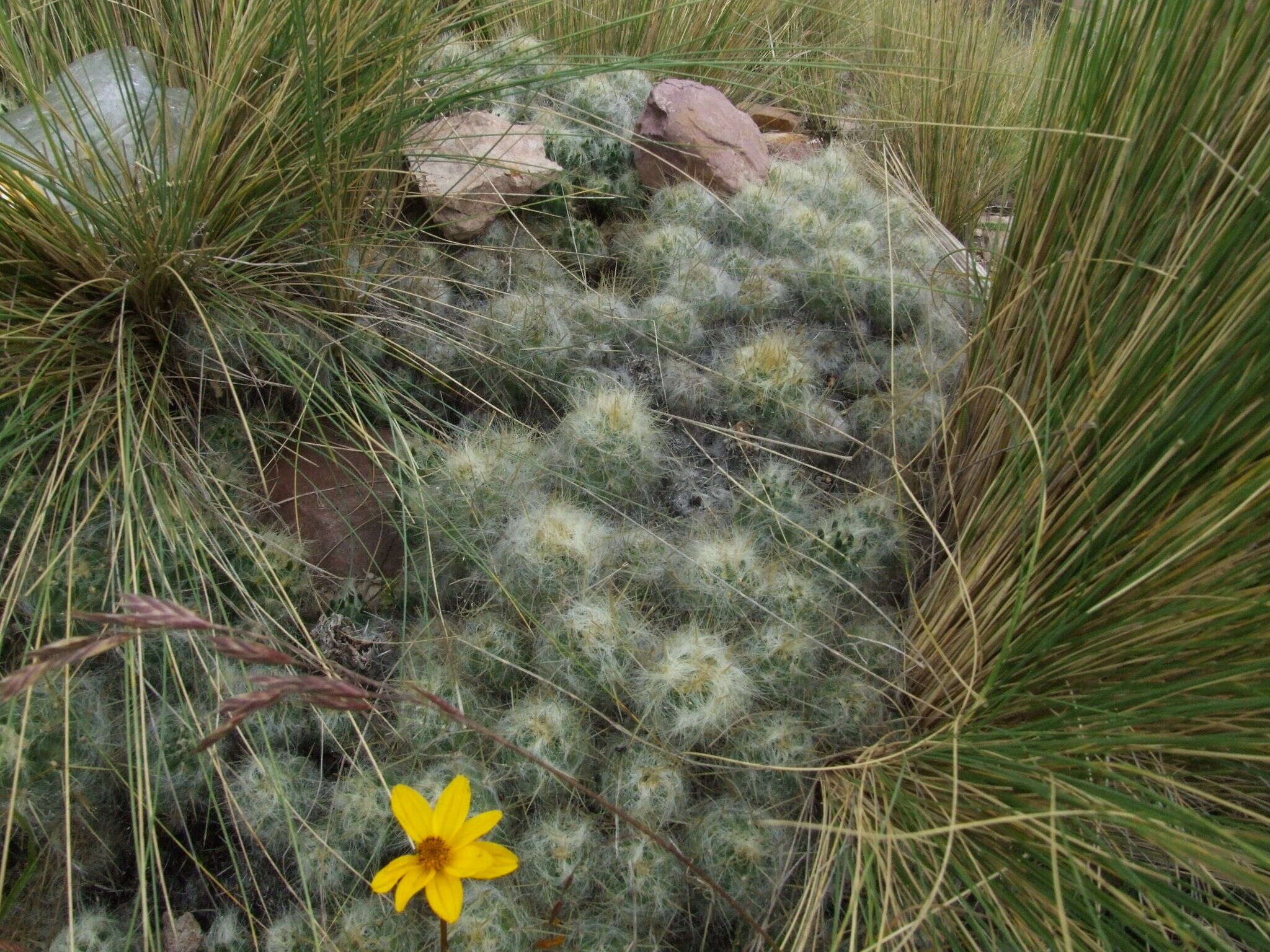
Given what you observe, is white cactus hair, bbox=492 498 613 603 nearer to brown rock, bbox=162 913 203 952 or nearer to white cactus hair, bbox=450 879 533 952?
white cactus hair, bbox=450 879 533 952

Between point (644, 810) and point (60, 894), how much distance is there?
912 millimetres

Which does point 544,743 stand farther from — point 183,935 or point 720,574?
point 183,935

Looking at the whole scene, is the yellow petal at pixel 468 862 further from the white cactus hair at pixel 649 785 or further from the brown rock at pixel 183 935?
the brown rock at pixel 183 935

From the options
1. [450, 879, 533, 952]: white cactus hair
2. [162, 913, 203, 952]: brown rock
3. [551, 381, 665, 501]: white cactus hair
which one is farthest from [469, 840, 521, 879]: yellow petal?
[551, 381, 665, 501]: white cactus hair

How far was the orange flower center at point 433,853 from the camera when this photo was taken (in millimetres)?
1146

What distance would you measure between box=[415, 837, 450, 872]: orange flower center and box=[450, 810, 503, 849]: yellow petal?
0.01m

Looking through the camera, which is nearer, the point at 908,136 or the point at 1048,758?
the point at 1048,758

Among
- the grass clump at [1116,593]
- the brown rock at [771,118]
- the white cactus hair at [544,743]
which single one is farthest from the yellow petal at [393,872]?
the brown rock at [771,118]

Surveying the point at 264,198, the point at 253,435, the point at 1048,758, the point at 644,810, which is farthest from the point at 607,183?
the point at 1048,758

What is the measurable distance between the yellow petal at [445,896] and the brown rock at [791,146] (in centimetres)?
237

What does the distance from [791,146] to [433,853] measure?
2.53m

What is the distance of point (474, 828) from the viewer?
1.19 m

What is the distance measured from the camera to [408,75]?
2027mm

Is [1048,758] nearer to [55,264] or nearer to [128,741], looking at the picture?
[128,741]
